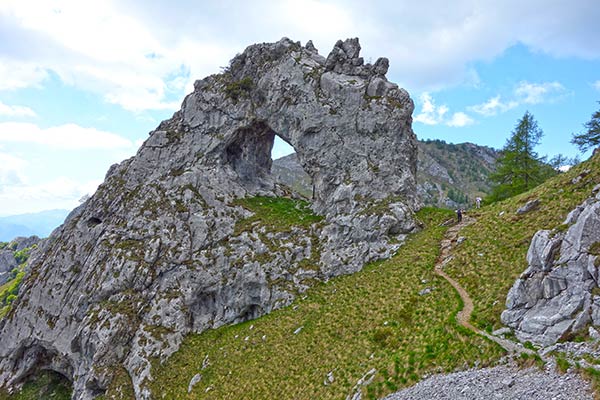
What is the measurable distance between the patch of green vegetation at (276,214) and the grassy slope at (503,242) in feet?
74.9

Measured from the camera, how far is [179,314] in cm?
4488

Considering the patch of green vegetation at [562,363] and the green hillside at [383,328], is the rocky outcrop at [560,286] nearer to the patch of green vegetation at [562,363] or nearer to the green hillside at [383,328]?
the patch of green vegetation at [562,363]

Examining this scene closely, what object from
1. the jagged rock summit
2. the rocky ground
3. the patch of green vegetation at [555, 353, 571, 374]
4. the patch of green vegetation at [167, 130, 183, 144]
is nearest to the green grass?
the rocky ground

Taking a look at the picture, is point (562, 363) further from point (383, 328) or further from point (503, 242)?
point (503, 242)

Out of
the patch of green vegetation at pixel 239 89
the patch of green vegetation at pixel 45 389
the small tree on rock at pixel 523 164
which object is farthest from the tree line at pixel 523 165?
the patch of green vegetation at pixel 45 389

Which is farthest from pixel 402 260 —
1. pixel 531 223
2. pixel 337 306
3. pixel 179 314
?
pixel 179 314

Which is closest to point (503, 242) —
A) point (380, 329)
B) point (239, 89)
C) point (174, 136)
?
point (380, 329)

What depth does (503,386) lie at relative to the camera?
1722cm

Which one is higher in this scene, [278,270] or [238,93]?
[238,93]

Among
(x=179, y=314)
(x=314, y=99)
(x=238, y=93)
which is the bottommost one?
(x=179, y=314)

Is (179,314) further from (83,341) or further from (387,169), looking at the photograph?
(387,169)

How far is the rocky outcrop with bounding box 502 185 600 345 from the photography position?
61.3 ft

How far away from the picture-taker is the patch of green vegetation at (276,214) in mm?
52200

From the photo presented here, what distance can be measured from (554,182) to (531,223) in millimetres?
9002
